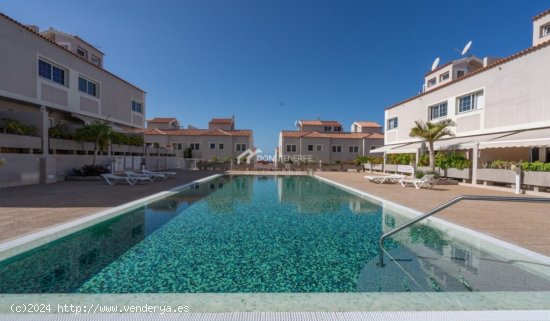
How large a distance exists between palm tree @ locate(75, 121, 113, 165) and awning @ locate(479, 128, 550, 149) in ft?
89.5

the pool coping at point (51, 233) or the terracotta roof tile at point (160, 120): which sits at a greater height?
the terracotta roof tile at point (160, 120)

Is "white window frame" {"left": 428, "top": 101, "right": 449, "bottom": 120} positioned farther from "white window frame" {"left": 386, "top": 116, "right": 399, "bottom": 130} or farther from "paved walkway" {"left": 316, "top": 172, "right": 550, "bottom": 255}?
"paved walkway" {"left": 316, "top": 172, "right": 550, "bottom": 255}

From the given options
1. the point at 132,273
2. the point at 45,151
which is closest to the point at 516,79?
the point at 132,273

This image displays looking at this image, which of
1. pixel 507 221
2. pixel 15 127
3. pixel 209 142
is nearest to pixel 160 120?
pixel 209 142

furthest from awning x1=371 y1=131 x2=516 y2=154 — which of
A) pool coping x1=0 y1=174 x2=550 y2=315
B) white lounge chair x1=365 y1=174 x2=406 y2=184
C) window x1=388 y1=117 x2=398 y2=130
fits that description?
pool coping x1=0 y1=174 x2=550 y2=315

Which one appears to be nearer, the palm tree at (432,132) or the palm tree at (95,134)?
the palm tree at (95,134)

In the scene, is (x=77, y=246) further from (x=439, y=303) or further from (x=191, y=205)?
(x=439, y=303)

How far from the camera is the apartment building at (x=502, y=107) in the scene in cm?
1478

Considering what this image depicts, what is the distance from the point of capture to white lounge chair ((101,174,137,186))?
15.9 m

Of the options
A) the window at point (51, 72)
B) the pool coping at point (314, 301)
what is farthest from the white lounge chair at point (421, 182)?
the window at point (51, 72)

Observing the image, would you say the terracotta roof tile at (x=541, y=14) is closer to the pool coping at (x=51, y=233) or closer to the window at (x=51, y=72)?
the pool coping at (x=51, y=233)

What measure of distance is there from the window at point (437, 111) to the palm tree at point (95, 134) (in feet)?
96.7

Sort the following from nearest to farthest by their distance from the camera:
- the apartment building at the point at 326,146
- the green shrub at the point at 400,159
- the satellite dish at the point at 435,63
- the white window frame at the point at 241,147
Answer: the green shrub at the point at 400,159, the satellite dish at the point at 435,63, the white window frame at the point at 241,147, the apartment building at the point at 326,146

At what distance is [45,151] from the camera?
1616 cm
